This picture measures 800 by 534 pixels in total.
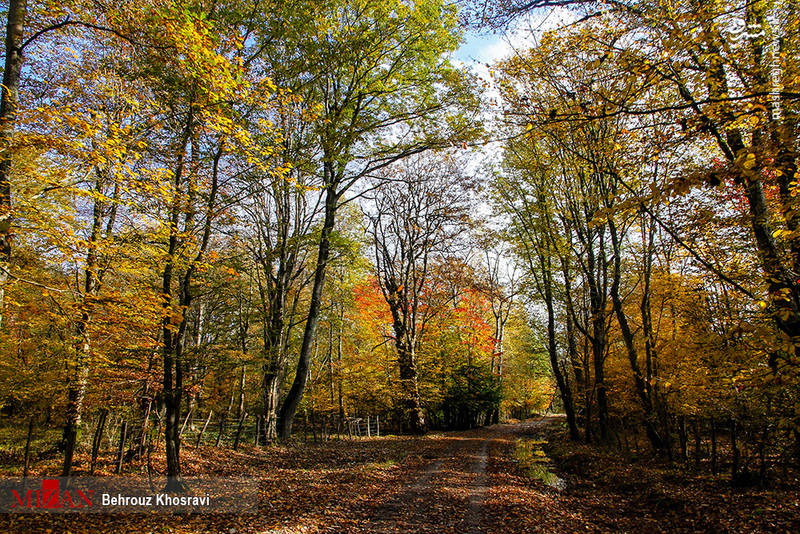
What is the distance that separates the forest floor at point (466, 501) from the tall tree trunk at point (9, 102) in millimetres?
4086

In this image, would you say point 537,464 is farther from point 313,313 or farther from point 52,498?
point 52,498

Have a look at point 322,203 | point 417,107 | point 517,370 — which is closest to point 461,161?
point 417,107

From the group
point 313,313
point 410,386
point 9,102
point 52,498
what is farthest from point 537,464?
point 9,102

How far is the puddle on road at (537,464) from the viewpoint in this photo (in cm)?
880

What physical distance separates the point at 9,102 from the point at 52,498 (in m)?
7.15

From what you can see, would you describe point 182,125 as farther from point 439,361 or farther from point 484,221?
point 439,361

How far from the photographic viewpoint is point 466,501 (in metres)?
6.86

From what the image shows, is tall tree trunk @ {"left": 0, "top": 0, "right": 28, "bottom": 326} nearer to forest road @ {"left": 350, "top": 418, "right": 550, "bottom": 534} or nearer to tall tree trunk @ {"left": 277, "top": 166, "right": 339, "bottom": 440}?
forest road @ {"left": 350, "top": 418, "right": 550, "bottom": 534}

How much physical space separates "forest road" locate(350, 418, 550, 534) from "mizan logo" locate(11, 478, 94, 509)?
18.6 ft

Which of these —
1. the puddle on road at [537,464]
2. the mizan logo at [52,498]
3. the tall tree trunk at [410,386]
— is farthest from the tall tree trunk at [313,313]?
the puddle on road at [537,464]

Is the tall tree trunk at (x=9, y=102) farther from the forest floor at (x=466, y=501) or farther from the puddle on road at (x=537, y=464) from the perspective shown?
the puddle on road at (x=537, y=464)

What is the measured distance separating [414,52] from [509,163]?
6.13 meters

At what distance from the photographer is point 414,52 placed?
1226 cm

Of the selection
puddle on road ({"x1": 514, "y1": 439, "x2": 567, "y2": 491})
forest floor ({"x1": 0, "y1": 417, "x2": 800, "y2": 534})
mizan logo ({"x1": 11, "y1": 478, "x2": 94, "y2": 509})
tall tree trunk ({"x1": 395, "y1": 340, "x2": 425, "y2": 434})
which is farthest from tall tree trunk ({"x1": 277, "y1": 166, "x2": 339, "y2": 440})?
puddle on road ({"x1": 514, "y1": 439, "x2": 567, "y2": 491})
